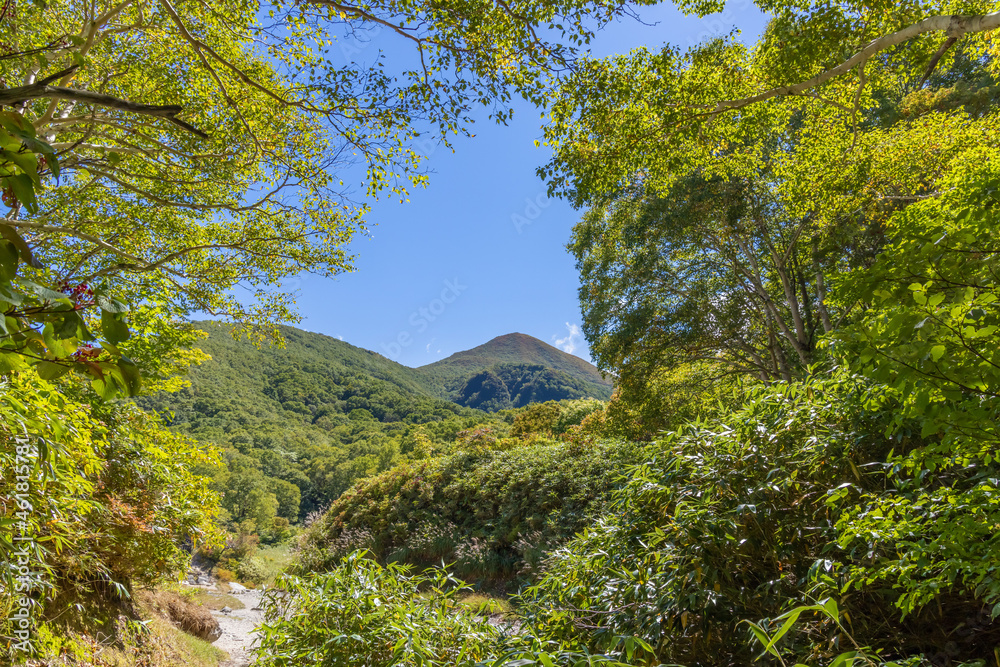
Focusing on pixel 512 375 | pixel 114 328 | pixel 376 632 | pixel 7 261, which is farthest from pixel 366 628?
pixel 512 375

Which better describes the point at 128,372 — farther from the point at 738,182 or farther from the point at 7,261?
the point at 738,182

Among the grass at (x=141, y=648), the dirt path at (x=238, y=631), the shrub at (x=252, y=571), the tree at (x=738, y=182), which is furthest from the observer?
the shrub at (x=252, y=571)

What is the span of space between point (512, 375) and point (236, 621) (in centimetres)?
9658

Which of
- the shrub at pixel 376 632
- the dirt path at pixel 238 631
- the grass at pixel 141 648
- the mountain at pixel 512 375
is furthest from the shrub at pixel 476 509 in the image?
the mountain at pixel 512 375

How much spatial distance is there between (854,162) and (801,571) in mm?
6238

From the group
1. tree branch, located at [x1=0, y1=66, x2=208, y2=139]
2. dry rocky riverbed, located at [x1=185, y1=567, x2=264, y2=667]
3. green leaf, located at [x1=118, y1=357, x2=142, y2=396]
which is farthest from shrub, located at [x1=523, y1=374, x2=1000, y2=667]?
tree branch, located at [x1=0, y1=66, x2=208, y2=139]

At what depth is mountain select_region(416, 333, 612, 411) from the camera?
8762 centimetres

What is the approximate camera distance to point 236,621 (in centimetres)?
957

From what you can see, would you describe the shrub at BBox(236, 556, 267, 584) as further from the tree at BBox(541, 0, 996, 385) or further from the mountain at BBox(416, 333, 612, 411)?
the mountain at BBox(416, 333, 612, 411)

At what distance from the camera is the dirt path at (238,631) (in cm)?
631

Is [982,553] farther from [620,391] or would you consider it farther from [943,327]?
[620,391]

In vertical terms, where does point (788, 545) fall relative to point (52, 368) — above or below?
below

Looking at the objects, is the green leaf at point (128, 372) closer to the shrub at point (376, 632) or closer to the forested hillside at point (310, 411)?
the shrub at point (376, 632)

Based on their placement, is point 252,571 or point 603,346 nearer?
point 603,346
